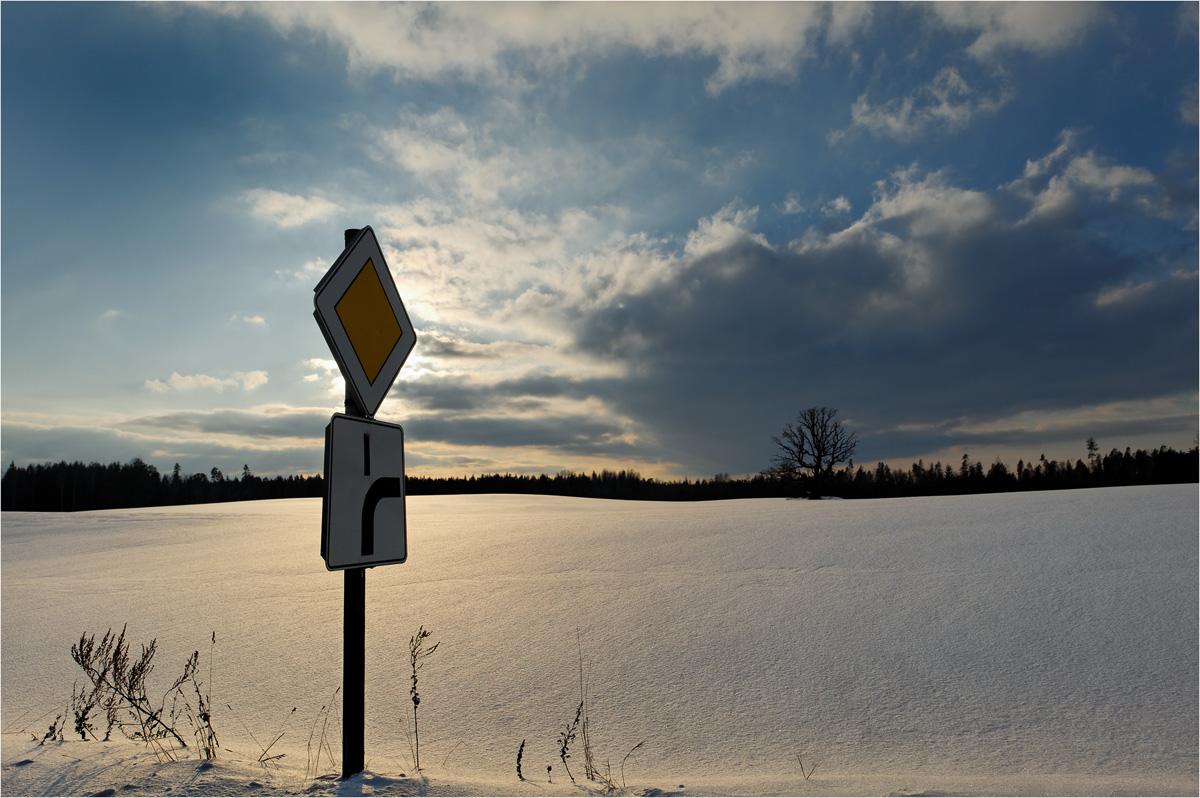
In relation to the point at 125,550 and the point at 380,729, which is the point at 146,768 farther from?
the point at 125,550

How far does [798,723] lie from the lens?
410cm

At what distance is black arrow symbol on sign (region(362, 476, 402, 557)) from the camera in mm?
2857

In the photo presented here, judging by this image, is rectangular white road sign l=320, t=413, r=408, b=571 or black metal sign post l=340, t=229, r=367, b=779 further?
black metal sign post l=340, t=229, r=367, b=779

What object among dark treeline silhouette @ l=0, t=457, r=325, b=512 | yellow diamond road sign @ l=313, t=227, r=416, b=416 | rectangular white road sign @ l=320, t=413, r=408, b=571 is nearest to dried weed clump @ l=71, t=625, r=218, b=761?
rectangular white road sign @ l=320, t=413, r=408, b=571

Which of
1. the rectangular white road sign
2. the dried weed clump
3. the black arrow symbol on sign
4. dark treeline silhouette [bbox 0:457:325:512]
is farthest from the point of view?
dark treeline silhouette [bbox 0:457:325:512]

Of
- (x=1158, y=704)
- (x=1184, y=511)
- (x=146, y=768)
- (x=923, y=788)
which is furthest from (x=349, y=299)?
(x=1184, y=511)

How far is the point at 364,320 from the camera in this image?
3.10 meters

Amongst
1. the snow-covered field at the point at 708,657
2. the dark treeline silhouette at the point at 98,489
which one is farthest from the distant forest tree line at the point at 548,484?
the snow-covered field at the point at 708,657

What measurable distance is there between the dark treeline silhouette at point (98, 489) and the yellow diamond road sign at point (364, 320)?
2416 inches

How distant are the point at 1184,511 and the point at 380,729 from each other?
10.7 metres

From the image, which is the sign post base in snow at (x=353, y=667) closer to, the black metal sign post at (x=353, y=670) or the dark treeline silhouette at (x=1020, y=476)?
the black metal sign post at (x=353, y=670)

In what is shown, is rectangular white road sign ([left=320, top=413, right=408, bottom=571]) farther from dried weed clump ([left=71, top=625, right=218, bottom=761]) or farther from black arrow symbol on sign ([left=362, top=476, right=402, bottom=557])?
dried weed clump ([left=71, top=625, right=218, bottom=761])

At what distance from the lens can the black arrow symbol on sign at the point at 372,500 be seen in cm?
286

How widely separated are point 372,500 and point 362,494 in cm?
8
